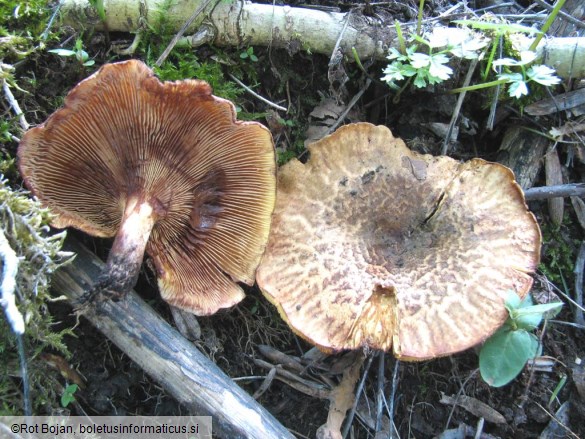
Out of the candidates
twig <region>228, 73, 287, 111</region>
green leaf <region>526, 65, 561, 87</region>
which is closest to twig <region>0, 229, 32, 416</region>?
twig <region>228, 73, 287, 111</region>

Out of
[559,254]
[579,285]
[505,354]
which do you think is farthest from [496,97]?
[505,354]

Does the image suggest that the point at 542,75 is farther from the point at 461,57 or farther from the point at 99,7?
the point at 99,7

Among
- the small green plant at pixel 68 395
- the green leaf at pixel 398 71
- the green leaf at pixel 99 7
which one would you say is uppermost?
the green leaf at pixel 99 7

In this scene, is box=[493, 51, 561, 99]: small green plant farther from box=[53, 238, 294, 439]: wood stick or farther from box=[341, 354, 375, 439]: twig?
box=[53, 238, 294, 439]: wood stick

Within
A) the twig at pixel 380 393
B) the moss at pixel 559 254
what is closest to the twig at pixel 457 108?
the moss at pixel 559 254

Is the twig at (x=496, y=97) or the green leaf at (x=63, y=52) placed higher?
the green leaf at (x=63, y=52)

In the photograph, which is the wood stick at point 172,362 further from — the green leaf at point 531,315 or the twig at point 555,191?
the twig at point 555,191
